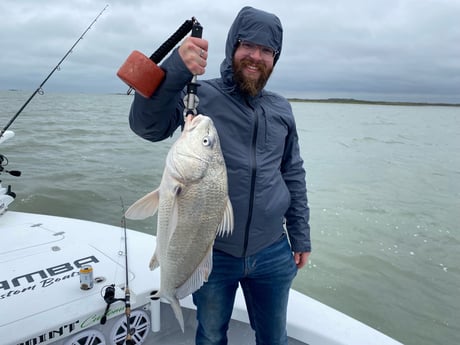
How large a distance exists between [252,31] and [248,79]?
0.94 ft

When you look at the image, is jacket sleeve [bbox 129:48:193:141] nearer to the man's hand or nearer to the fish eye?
the man's hand

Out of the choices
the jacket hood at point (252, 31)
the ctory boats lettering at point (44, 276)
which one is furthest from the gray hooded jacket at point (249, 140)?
the ctory boats lettering at point (44, 276)

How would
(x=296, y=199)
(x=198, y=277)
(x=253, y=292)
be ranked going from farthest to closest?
(x=296, y=199) → (x=253, y=292) → (x=198, y=277)

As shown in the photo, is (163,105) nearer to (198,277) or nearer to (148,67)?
(148,67)

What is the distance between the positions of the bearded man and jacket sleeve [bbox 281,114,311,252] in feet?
0.35

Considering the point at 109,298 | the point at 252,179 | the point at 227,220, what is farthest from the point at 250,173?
the point at 109,298

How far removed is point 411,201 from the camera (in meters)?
10.2

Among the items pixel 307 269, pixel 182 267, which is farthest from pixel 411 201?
pixel 182 267

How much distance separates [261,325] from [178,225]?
1143mm

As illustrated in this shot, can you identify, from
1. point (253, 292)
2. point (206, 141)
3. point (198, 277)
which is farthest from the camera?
point (253, 292)

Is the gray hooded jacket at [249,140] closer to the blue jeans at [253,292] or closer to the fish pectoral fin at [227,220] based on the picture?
the blue jeans at [253,292]

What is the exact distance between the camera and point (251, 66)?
2.12 m

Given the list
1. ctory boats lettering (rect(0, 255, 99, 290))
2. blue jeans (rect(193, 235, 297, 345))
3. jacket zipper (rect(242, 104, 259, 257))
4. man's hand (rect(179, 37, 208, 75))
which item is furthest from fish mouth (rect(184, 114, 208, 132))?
ctory boats lettering (rect(0, 255, 99, 290))

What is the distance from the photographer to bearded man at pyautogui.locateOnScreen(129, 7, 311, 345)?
2074 millimetres
